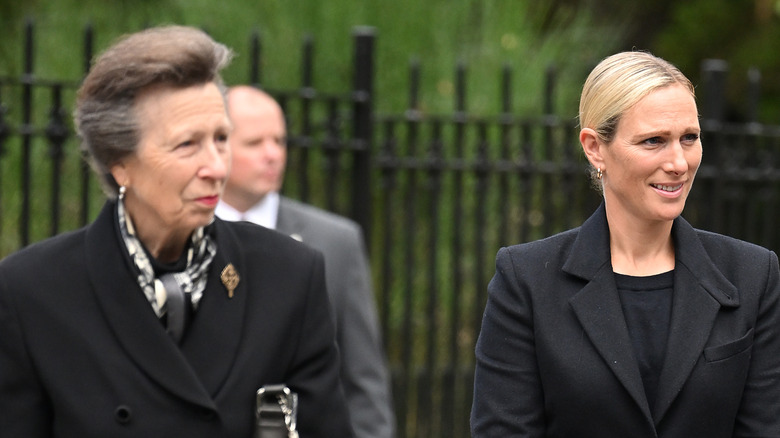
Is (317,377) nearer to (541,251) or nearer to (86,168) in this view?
(541,251)

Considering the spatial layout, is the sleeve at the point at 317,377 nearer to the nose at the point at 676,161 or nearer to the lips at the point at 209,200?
the lips at the point at 209,200

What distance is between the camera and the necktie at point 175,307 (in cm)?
315

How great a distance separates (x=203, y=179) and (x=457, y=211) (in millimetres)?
3622

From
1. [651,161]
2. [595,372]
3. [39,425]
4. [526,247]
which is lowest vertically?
[39,425]

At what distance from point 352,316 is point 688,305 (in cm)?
195

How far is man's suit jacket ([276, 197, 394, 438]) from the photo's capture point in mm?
4637

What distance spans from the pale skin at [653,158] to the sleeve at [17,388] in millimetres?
1325

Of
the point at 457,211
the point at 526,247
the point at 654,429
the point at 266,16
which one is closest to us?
the point at 654,429

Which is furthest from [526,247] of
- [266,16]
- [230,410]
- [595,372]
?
[266,16]

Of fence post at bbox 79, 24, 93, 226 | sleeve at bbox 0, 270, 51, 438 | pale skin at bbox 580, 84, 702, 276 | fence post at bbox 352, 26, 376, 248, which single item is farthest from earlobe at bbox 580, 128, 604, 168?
fence post at bbox 352, 26, 376, 248

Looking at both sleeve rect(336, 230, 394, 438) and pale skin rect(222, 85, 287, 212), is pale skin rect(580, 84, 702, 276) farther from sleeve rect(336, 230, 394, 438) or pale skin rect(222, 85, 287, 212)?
pale skin rect(222, 85, 287, 212)

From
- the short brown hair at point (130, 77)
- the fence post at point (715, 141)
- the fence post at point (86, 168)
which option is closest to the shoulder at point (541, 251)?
the short brown hair at point (130, 77)

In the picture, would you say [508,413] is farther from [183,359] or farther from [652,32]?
[652,32]

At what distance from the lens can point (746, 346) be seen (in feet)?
9.29
